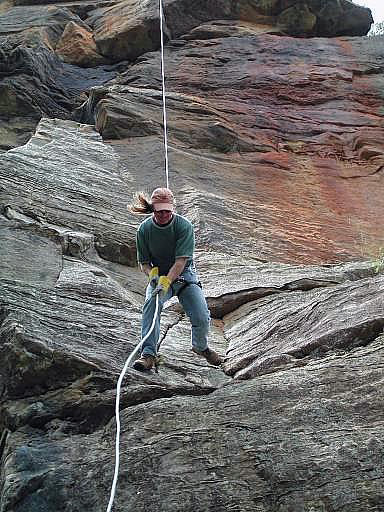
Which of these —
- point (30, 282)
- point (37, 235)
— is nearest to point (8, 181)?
point (37, 235)

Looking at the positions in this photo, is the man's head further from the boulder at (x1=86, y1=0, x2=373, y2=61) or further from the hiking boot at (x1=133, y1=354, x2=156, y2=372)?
the boulder at (x1=86, y1=0, x2=373, y2=61)

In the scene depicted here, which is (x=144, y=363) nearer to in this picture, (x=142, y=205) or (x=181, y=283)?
(x=181, y=283)

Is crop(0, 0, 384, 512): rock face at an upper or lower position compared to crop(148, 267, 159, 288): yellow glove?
lower

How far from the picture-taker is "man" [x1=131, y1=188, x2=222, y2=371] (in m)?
6.59

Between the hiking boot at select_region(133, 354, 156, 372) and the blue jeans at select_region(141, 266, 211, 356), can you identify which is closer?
the hiking boot at select_region(133, 354, 156, 372)

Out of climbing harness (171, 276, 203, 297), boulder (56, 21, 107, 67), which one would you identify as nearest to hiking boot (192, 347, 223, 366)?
climbing harness (171, 276, 203, 297)

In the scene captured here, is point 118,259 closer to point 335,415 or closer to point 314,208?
point 314,208

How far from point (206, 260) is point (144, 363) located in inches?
→ 193

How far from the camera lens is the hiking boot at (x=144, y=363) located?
257 inches

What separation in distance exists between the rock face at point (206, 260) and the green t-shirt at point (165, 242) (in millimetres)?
1001

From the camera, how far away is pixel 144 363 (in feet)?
21.5

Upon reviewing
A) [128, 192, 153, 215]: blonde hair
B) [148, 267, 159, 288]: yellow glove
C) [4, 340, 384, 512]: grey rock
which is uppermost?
[128, 192, 153, 215]: blonde hair

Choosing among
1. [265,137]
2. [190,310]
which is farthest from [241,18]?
[190,310]

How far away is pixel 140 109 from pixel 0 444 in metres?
12.7
